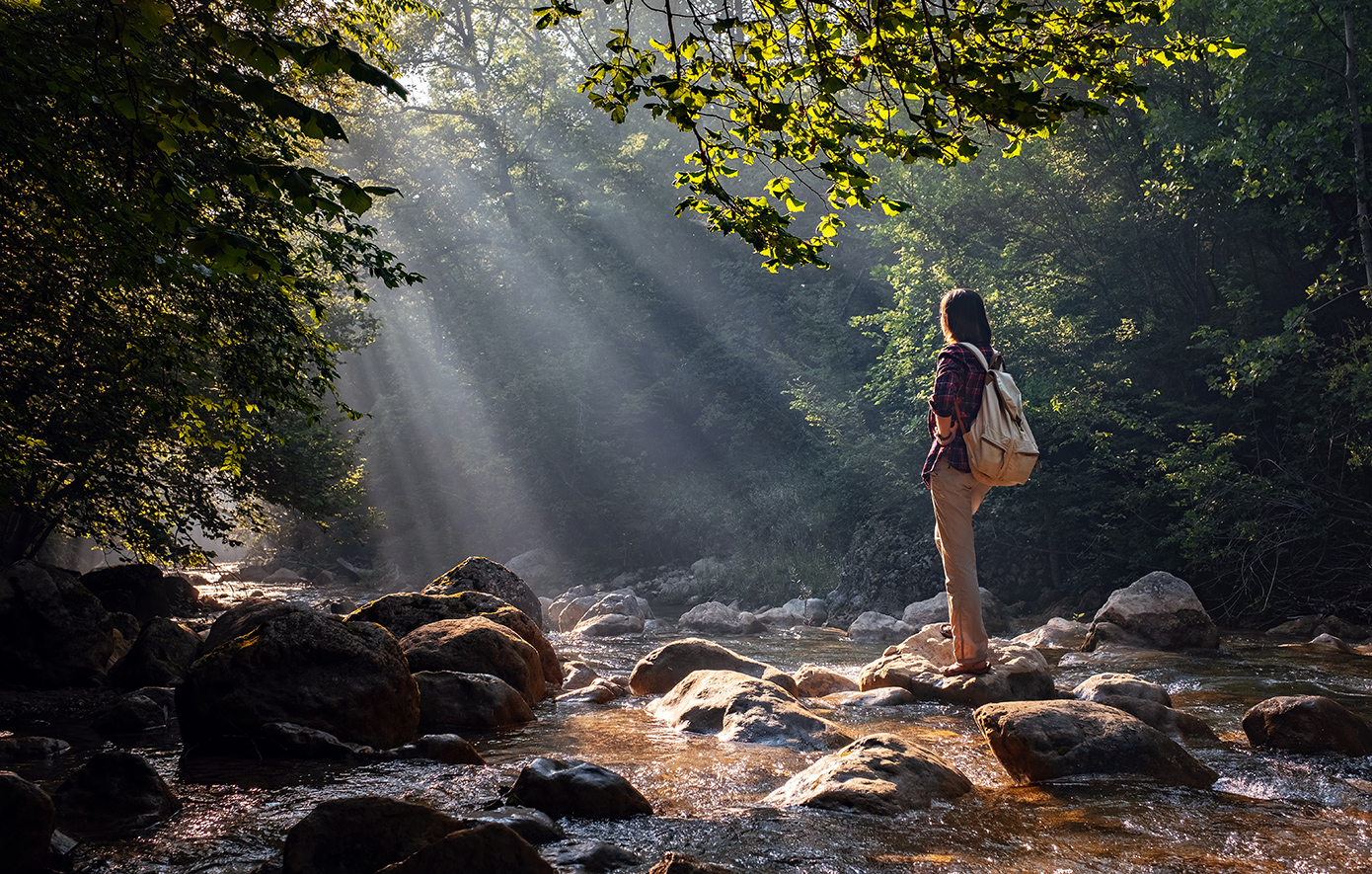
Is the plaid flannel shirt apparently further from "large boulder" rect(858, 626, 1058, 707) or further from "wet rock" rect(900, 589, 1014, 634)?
"wet rock" rect(900, 589, 1014, 634)

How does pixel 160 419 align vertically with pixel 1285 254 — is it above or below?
below

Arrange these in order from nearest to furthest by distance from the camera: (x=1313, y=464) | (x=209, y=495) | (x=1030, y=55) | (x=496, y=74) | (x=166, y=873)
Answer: (x=166, y=873) < (x=1030, y=55) < (x=209, y=495) < (x=1313, y=464) < (x=496, y=74)

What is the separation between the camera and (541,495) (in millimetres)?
27312

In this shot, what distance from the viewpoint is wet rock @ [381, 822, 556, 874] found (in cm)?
245

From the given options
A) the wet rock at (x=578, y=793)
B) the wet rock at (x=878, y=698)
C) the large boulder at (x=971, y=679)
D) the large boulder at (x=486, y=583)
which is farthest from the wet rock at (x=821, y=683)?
the wet rock at (x=578, y=793)

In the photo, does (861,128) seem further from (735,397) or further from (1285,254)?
(735,397)

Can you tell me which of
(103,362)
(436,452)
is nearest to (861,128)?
(103,362)

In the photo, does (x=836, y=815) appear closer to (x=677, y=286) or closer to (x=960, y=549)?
(x=960, y=549)

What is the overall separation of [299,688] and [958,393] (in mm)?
4662

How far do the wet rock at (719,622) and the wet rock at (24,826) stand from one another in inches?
440

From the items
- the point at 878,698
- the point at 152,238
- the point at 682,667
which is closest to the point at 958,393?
the point at 878,698

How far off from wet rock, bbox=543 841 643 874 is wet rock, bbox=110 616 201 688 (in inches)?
235

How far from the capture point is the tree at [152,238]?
270 centimetres

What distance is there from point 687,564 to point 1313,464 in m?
14.8
